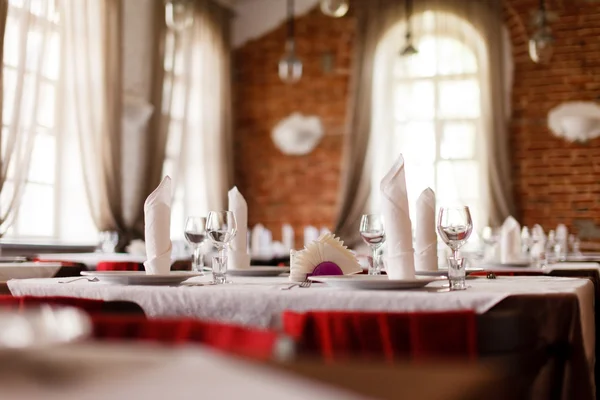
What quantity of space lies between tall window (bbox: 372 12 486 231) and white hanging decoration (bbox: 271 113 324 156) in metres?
0.76

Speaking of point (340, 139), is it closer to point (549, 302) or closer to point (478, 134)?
point (478, 134)

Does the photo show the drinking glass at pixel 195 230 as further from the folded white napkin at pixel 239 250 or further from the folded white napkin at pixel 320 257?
the folded white napkin at pixel 239 250

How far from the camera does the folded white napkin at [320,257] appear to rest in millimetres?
2363

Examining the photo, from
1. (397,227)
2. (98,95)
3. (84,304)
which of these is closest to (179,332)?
(84,304)

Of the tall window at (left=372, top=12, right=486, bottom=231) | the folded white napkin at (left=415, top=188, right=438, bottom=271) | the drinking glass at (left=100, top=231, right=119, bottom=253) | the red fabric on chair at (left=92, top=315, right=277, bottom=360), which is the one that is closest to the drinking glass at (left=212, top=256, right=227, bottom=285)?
the folded white napkin at (left=415, top=188, right=438, bottom=271)

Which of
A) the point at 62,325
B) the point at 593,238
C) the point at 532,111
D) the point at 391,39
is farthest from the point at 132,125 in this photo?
the point at 62,325

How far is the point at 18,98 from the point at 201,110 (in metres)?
3.33

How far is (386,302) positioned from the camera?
5.98 ft

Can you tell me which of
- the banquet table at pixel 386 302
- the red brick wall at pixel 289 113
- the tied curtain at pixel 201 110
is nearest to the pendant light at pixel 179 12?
the tied curtain at pixel 201 110

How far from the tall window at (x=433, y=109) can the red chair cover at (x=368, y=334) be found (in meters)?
7.43

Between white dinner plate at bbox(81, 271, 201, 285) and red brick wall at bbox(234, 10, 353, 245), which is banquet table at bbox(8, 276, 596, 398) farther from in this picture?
red brick wall at bbox(234, 10, 353, 245)

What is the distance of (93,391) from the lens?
56 centimetres

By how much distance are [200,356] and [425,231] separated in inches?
76.4

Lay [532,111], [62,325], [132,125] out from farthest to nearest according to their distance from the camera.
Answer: [532,111]
[132,125]
[62,325]
